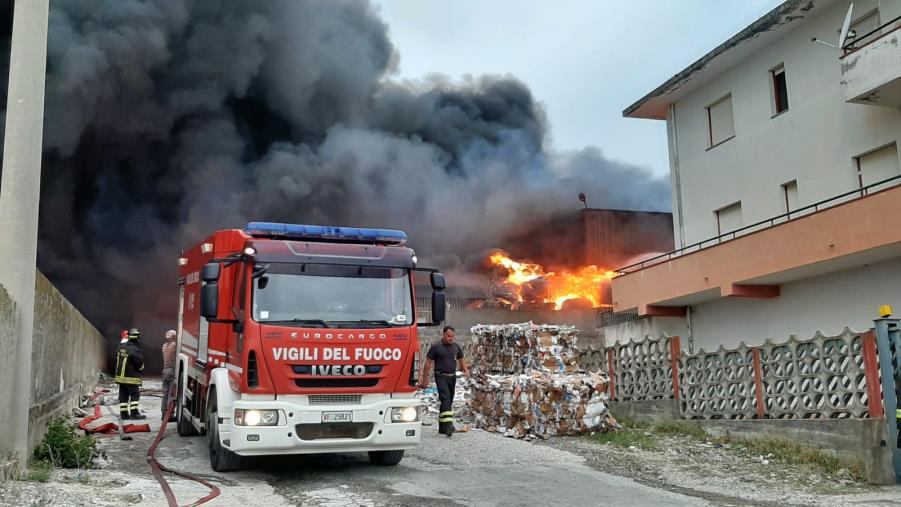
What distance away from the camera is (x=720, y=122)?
17531 mm

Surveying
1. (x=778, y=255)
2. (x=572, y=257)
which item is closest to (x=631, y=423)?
(x=778, y=255)

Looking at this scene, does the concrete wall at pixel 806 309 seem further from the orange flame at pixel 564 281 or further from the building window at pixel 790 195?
the orange flame at pixel 564 281

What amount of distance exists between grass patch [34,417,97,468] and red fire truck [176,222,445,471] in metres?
1.18

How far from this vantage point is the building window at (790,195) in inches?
592

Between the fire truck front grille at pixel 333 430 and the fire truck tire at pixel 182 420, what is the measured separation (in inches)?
138

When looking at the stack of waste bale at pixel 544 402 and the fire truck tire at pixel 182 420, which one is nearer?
the fire truck tire at pixel 182 420

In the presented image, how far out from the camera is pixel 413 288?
7418 mm

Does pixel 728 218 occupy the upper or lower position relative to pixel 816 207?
upper

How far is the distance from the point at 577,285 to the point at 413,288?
70.3 ft

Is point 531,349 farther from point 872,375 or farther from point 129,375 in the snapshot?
point 129,375

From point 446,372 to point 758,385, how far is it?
421cm

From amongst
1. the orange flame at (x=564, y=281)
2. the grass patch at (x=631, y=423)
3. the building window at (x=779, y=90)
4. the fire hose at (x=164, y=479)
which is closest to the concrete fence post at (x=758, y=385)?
the grass patch at (x=631, y=423)

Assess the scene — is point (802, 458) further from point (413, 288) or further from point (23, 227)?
point (23, 227)

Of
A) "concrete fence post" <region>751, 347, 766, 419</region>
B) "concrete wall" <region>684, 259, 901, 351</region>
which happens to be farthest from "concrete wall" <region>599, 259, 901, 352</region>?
"concrete fence post" <region>751, 347, 766, 419</region>
